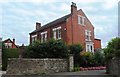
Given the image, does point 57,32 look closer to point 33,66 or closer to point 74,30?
point 74,30

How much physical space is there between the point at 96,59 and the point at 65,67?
9596 millimetres

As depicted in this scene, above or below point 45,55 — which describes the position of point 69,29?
above

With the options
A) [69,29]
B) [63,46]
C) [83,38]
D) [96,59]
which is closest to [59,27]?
[69,29]

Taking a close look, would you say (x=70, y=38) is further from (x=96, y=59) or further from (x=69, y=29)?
(x=96, y=59)

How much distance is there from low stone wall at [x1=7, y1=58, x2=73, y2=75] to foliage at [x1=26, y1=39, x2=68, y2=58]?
162 cm

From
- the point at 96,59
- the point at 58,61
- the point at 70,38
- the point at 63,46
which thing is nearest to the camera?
the point at 58,61

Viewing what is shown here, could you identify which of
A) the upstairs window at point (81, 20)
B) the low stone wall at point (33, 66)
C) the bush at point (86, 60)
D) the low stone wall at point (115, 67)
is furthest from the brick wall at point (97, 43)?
the low stone wall at point (115, 67)

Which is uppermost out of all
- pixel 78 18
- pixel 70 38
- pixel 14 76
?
pixel 78 18

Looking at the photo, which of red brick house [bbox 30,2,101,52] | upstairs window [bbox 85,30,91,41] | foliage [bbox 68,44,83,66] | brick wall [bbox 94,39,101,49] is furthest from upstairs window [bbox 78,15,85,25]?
foliage [bbox 68,44,83,66]

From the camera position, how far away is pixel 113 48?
2208 centimetres

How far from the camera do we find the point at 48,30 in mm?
47031

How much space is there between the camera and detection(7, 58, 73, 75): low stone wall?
24828mm

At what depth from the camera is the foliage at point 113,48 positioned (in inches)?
771

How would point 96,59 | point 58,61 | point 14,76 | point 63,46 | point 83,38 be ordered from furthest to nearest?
point 83,38 < point 96,59 < point 63,46 < point 58,61 < point 14,76
